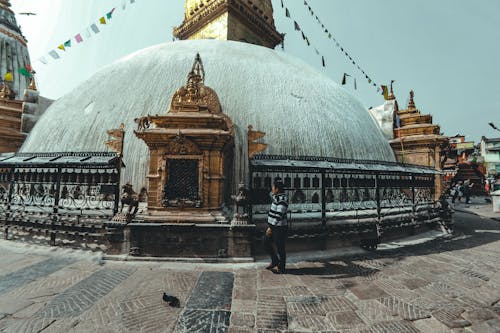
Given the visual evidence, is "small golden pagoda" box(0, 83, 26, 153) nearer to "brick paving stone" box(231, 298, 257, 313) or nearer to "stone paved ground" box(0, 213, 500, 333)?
"stone paved ground" box(0, 213, 500, 333)

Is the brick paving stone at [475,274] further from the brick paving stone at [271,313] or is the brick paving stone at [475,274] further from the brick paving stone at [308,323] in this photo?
the brick paving stone at [271,313]

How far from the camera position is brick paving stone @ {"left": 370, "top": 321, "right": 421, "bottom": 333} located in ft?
9.22

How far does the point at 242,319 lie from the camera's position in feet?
9.72

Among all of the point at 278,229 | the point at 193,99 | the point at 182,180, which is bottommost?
the point at 278,229

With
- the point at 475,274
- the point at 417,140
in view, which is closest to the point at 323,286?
the point at 475,274

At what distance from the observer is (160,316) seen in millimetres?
3000

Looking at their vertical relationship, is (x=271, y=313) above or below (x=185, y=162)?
below

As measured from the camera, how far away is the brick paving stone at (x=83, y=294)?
3.07m

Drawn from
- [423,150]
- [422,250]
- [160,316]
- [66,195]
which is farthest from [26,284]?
[423,150]

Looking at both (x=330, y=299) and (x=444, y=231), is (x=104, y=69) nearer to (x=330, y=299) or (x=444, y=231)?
(x=330, y=299)

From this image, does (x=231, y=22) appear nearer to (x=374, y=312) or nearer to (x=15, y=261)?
(x=15, y=261)

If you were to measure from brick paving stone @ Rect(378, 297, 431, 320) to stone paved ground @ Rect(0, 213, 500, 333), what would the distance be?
1 centimetres

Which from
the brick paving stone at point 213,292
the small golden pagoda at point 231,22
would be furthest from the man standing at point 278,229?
the small golden pagoda at point 231,22

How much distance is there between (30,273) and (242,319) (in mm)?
4253
